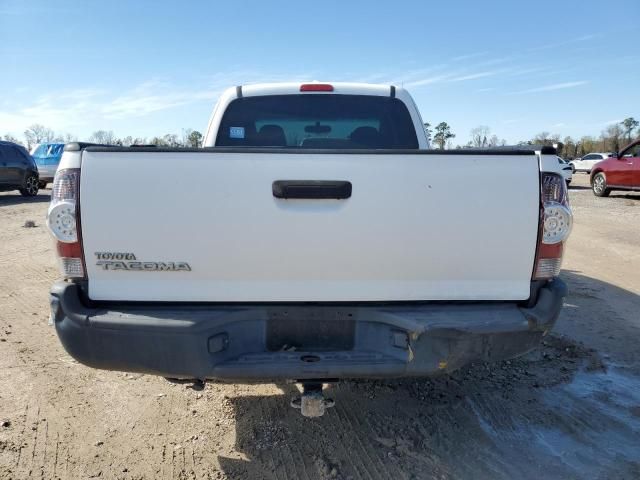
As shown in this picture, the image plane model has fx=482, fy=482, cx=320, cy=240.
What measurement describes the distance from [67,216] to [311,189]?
45.5 inches

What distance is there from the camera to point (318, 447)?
2.89 metres

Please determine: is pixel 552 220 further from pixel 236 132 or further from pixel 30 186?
pixel 30 186

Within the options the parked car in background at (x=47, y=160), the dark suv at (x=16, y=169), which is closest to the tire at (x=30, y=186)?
the dark suv at (x=16, y=169)

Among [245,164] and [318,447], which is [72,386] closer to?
[318,447]

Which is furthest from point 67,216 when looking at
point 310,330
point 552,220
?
point 552,220

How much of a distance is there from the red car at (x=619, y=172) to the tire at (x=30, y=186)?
20.3 metres

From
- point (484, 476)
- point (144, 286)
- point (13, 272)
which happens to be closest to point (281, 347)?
point (144, 286)

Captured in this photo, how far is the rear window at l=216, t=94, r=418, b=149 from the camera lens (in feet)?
13.5

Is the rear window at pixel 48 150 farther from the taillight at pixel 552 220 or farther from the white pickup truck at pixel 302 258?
the taillight at pixel 552 220

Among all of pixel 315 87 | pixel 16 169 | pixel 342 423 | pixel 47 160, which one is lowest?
pixel 342 423

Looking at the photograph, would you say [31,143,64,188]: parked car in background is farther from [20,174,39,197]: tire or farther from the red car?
the red car

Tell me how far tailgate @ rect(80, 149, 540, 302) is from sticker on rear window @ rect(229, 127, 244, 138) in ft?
6.11

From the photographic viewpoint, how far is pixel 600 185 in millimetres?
18375

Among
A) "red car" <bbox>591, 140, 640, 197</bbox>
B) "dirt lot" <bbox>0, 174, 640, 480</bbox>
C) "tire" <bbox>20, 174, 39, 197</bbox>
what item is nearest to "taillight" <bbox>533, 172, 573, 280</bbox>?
"dirt lot" <bbox>0, 174, 640, 480</bbox>
